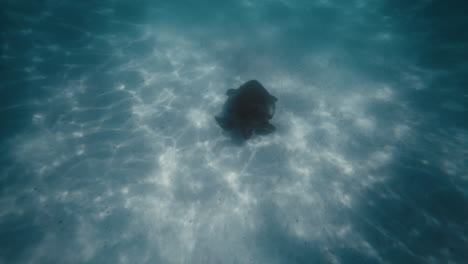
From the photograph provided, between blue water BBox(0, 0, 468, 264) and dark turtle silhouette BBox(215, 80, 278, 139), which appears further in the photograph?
dark turtle silhouette BBox(215, 80, 278, 139)

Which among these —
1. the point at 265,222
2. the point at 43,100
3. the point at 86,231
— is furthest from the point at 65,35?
the point at 265,222

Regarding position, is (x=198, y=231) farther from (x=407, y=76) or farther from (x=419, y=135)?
(x=407, y=76)

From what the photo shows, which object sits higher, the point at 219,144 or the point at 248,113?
the point at 248,113

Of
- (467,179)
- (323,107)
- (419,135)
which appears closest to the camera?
(467,179)

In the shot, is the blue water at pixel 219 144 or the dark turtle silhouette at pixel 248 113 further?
the dark turtle silhouette at pixel 248 113
